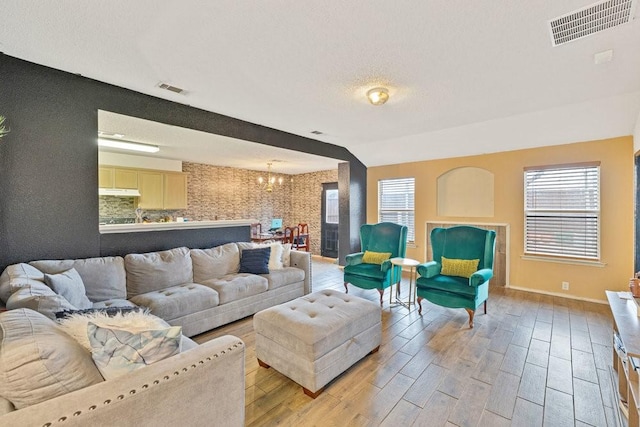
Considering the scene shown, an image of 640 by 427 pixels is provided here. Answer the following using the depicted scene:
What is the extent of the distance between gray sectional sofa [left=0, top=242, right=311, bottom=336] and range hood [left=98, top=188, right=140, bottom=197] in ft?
9.35

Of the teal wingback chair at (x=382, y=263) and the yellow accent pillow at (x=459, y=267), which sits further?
the teal wingback chair at (x=382, y=263)

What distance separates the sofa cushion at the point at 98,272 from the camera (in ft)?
8.18

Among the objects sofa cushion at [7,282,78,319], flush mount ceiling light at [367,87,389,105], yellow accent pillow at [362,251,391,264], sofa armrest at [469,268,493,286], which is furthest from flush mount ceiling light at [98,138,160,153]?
sofa armrest at [469,268,493,286]

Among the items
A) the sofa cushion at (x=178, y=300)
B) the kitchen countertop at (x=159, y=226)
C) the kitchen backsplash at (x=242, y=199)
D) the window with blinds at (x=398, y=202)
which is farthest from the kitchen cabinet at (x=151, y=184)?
the window with blinds at (x=398, y=202)

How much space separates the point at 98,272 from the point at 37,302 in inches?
45.4

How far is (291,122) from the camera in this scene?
416cm

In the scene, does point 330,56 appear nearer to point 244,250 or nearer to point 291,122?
point 291,122

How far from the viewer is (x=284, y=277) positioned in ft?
12.7

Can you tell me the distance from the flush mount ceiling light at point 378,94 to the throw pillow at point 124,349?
2.80 metres

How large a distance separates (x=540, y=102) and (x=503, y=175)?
1671mm

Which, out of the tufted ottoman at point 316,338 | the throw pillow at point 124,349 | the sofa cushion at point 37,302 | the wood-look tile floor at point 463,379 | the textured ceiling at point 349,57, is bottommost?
the wood-look tile floor at point 463,379

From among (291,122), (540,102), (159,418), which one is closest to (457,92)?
(540,102)

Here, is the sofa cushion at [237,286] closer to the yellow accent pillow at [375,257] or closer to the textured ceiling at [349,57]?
the yellow accent pillow at [375,257]

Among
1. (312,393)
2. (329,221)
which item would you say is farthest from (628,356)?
(329,221)
